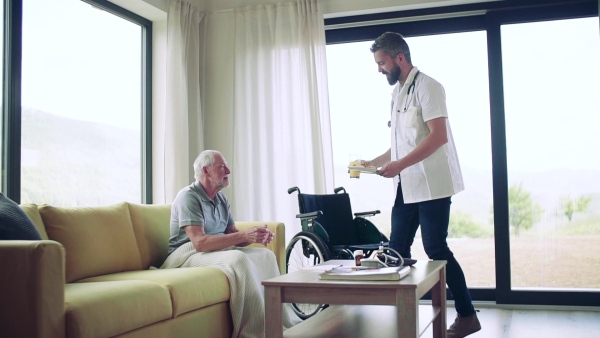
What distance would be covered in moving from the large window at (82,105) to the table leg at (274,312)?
1879 millimetres

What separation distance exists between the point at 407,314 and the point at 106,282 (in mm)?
1258

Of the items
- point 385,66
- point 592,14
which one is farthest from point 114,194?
point 592,14

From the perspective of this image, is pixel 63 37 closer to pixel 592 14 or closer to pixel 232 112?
pixel 232 112

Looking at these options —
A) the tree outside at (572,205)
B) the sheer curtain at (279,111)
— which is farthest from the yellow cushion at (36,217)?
the tree outside at (572,205)

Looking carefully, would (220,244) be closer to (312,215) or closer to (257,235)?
(257,235)

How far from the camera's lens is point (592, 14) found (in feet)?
14.6

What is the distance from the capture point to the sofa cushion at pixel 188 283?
9.21 feet

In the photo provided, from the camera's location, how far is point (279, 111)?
16.2ft

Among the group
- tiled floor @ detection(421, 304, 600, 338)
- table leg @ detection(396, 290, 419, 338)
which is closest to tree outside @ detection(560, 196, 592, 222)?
tiled floor @ detection(421, 304, 600, 338)

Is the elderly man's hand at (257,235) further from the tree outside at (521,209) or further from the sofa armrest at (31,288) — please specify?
the tree outside at (521,209)

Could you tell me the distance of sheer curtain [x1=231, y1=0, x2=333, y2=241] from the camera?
15.7 ft

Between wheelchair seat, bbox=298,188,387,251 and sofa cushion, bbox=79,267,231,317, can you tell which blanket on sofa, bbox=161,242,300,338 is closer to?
sofa cushion, bbox=79,267,231,317

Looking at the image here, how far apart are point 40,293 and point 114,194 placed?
242 centimetres

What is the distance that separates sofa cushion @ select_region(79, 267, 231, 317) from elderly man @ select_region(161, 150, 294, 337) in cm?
8
